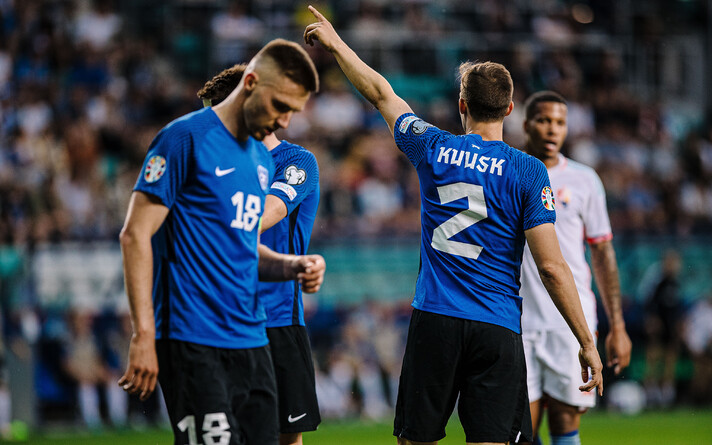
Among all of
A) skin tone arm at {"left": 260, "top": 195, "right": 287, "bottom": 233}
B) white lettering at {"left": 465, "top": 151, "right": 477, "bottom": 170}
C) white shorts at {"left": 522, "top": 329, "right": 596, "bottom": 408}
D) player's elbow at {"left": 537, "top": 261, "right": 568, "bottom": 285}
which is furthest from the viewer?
white shorts at {"left": 522, "top": 329, "right": 596, "bottom": 408}

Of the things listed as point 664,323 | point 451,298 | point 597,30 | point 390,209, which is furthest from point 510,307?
point 597,30

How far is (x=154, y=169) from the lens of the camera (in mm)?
4160

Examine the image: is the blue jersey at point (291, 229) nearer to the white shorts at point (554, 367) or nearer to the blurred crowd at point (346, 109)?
the white shorts at point (554, 367)

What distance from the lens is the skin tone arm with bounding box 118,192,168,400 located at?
4.00m

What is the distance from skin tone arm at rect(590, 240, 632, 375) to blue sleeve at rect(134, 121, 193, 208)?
157 inches

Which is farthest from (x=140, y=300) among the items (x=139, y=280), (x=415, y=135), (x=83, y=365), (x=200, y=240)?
(x=83, y=365)

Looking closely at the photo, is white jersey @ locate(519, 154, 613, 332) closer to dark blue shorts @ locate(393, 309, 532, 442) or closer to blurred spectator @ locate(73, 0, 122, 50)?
dark blue shorts @ locate(393, 309, 532, 442)

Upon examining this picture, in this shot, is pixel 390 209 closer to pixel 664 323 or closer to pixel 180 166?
pixel 664 323

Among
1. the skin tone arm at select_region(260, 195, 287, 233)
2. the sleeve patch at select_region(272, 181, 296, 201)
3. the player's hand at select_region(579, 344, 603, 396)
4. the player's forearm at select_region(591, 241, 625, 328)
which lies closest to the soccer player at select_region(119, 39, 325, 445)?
the skin tone arm at select_region(260, 195, 287, 233)

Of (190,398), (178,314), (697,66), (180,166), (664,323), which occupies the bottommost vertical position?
(664,323)

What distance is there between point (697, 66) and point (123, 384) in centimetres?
1989

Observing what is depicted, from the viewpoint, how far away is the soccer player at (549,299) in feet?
23.1

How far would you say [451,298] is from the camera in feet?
17.6

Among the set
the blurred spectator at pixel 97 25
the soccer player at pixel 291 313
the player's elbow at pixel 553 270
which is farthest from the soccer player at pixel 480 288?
the blurred spectator at pixel 97 25
